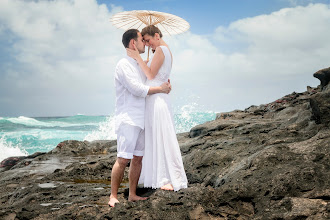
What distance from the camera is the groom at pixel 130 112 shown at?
3.84 metres

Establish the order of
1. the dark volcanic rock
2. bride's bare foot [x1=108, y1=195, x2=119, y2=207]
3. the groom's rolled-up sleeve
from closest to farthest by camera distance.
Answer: bride's bare foot [x1=108, y1=195, x2=119, y2=207] < the groom's rolled-up sleeve < the dark volcanic rock

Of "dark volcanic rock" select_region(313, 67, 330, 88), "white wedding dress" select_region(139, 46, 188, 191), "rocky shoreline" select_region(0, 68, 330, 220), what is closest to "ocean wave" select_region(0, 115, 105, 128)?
"rocky shoreline" select_region(0, 68, 330, 220)

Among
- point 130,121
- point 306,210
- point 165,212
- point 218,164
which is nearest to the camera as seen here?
point 306,210

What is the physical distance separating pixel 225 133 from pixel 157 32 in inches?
127

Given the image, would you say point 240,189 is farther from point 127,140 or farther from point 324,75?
point 324,75

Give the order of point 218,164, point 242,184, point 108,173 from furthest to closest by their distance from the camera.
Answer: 1. point 108,173
2. point 218,164
3. point 242,184

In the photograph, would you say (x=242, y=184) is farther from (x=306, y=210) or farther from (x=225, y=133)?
(x=225, y=133)

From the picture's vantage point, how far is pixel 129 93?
155 inches

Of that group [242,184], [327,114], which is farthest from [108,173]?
[327,114]

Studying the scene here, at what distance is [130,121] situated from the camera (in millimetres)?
3850

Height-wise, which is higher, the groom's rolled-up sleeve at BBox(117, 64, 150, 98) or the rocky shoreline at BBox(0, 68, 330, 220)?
the groom's rolled-up sleeve at BBox(117, 64, 150, 98)

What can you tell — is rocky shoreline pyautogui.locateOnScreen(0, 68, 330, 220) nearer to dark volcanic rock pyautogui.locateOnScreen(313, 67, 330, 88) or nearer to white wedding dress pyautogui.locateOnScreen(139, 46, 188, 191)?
dark volcanic rock pyautogui.locateOnScreen(313, 67, 330, 88)

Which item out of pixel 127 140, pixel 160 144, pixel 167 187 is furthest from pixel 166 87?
pixel 167 187

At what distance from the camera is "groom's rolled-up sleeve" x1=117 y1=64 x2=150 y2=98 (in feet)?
12.5
